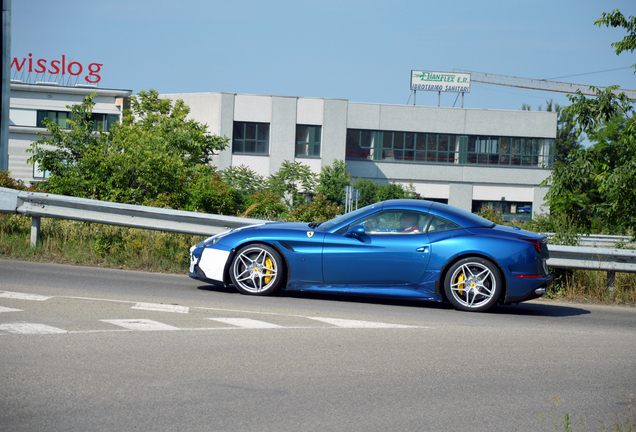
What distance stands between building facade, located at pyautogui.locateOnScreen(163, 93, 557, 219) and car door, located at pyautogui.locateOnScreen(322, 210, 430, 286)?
151ft

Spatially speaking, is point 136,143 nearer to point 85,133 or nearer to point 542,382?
point 85,133

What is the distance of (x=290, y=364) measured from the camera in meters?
4.99

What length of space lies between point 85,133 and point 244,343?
13185mm

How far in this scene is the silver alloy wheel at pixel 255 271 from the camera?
8219 mm

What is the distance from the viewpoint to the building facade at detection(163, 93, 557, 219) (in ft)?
176

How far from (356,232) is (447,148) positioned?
5061 cm

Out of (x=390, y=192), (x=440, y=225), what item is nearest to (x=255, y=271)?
(x=440, y=225)

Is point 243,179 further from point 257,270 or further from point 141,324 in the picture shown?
point 141,324

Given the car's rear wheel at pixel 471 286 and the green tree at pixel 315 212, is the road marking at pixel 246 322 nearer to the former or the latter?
the car's rear wheel at pixel 471 286

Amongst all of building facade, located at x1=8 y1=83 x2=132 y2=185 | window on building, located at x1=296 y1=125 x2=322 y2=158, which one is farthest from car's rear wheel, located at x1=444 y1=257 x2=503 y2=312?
→ building facade, located at x1=8 y1=83 x2=132 y2=185

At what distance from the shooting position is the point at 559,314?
27.0ft

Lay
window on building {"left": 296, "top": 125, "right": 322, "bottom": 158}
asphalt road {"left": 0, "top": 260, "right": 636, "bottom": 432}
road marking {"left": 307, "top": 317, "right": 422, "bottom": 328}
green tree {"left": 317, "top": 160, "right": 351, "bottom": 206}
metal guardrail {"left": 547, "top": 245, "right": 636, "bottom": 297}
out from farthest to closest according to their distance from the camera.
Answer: window on building {"left": 296, "top": 125, "right": 322, "bottom": 158}, green tree {"left": 317, "top": 160, "right": 351, "bottom": 206}, metal guardrail {"left": 547, "top": 245, "right": 636, "bottom": 297}, road marking {"left": 307, "top": 317, "right": 422, "bottom": 328}, asphalt road {"left": 0, "top": 260, "right": 636, "bottom": 432}

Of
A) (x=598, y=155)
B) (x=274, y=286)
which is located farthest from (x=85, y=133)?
(x=598, y=155)

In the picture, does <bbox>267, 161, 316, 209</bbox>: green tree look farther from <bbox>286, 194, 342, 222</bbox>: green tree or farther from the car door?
the car door
